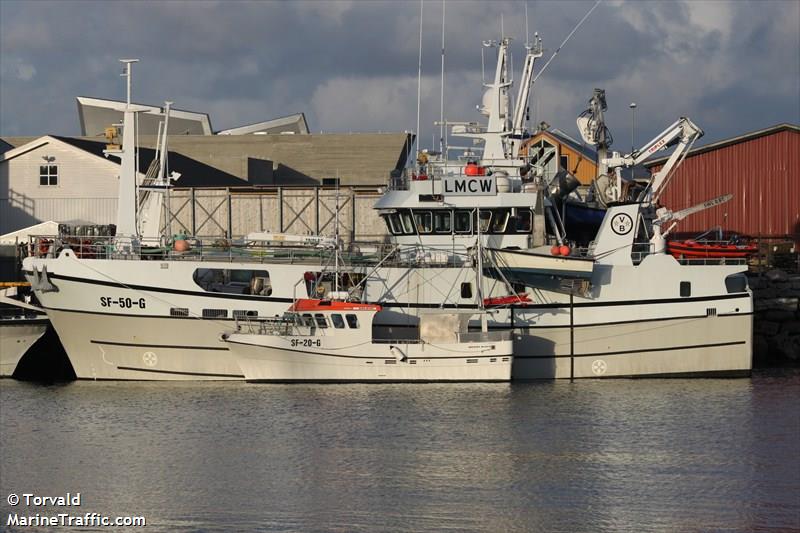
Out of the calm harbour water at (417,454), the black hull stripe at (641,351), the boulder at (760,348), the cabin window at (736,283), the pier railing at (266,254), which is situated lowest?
the calm harbour water at (417,454)

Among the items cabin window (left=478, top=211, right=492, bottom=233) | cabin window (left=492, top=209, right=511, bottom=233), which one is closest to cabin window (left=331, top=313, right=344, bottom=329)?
cabin window (left=478, top=211, right=492, bottom=233)

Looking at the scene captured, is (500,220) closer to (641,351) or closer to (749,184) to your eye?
(641,351)

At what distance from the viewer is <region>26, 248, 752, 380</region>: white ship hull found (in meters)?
32.6

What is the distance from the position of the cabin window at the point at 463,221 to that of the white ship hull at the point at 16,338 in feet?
40.9

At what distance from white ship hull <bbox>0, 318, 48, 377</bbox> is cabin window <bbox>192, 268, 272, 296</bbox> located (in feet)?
17.3

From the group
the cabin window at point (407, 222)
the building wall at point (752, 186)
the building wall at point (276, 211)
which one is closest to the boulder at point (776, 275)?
the building wall at point (752, 186)

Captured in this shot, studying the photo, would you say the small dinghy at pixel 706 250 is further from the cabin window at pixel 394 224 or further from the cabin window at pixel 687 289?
the cabin window at pixel 394 224

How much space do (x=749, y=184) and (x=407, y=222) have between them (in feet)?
56.1

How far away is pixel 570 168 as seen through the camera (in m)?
59.5

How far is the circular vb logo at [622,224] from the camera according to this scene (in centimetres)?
3353

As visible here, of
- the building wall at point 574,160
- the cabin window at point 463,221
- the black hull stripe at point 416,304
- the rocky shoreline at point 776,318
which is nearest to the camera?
the black hull stripe at point 416,304

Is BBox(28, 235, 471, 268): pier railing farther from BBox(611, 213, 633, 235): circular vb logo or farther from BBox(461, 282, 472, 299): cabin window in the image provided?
BBox(611, 213, 633, 235): circular vb logo

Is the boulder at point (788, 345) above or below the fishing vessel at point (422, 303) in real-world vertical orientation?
below

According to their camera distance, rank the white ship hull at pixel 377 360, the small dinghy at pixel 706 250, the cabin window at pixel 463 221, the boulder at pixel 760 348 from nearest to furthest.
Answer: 1. the white ship hull at pixel 377 360
2. the small dinghy at pixel 706 250
3. the cabin window at pixel 463 221
4. the boulder at pixel 760 348
